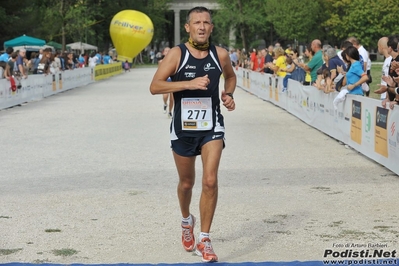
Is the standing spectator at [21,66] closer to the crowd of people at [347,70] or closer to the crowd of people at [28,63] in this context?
the crowd of people at [28,63]

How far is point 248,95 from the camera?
33688mm

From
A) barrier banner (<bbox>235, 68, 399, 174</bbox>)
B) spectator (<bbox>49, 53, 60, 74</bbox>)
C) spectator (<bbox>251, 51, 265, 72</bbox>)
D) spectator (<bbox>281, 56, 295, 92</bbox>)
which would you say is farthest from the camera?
spectator (<bbox>49, 53, 60, 74</bbox>)

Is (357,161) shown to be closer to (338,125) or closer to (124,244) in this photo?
(338,125)

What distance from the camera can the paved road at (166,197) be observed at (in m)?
7.30

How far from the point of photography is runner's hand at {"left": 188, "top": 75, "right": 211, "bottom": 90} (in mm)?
6469

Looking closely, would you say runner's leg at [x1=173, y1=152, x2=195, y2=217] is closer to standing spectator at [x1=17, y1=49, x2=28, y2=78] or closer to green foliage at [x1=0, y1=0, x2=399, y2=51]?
standing spectator at [x1=17, y1=49, x2=28, y2=78]

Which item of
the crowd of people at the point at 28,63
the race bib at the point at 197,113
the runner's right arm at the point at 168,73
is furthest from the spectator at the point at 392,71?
the crowd of people at the point at 28,63

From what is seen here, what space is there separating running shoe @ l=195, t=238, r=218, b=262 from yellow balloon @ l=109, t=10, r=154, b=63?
62975mm

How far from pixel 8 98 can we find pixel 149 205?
58.5ft

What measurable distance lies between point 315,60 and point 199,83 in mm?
13514

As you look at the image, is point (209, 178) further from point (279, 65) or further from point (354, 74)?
point (279, 65)

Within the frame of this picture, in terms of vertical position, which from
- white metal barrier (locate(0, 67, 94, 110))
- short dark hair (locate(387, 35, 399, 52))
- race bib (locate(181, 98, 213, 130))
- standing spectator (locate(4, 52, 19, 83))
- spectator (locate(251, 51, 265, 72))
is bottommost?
white metal barrier (locate(0, 67, 94, 110))

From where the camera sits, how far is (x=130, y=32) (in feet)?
227

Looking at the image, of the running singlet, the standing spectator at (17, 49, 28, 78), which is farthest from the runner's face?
the standing spectator at (17, 49, 28, 78)
